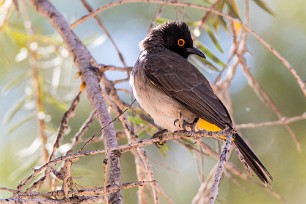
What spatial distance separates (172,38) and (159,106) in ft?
2.99

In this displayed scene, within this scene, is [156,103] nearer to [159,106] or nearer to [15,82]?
[159,106]

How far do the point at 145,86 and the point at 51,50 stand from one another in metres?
0.66

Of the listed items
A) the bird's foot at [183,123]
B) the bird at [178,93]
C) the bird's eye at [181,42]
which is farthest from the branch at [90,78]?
the bird's eye at [181,42]

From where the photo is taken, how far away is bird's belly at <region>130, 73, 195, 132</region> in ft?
11.7

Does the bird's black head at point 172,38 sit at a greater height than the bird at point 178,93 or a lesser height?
greater

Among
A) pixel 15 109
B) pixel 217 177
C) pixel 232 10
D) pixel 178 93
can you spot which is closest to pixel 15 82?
pixel 15 109

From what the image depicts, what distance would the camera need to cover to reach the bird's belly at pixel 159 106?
358 cm

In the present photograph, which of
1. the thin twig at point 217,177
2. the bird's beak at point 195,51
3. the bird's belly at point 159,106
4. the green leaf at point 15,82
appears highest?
the bird's beak at point 195,51

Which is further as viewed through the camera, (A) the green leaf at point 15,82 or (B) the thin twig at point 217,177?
(A) the green leaf at point 15,82

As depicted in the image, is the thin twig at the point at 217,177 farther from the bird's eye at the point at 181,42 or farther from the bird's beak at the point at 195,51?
the bird's eye at the point at 181,42

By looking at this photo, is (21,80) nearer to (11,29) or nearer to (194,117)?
(11,29)

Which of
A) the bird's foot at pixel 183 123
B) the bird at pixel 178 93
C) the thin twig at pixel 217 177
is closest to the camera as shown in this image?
the thin twig at pixel 217 177

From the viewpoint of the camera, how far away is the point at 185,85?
12.5 feet

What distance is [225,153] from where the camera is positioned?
210 centimetres
